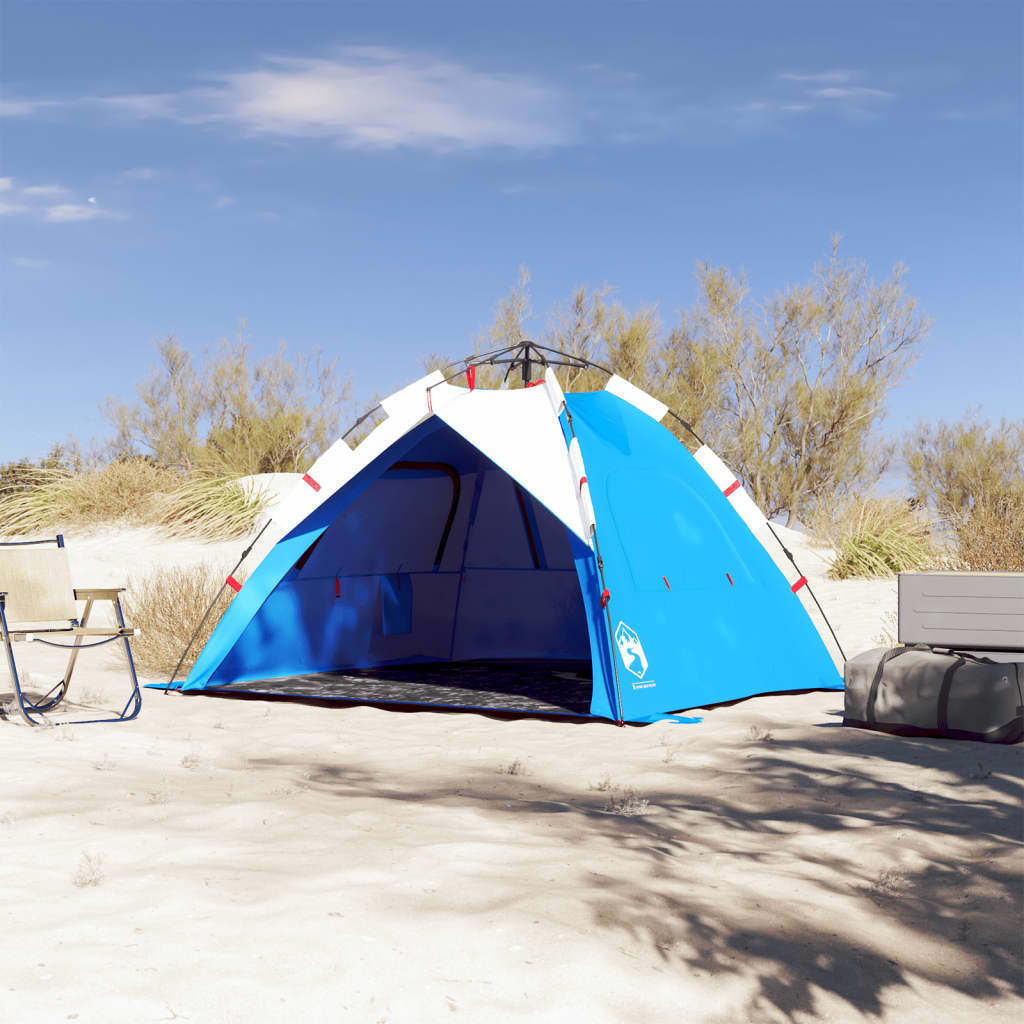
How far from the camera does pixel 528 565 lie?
8.35 meters

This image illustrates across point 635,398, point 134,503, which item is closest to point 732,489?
point 635,398

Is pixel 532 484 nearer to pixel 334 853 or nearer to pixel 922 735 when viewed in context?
pixel 922 735

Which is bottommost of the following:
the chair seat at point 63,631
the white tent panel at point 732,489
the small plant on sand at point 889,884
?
the small plant on sand at point 889,884

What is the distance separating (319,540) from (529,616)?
5.86 ft

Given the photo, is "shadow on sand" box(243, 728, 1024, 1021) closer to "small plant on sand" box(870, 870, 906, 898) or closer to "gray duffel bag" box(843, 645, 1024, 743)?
"small plant on sand" box(870, 870, 906, 898)

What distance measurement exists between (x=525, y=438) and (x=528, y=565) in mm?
2168

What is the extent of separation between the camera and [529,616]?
8.45m

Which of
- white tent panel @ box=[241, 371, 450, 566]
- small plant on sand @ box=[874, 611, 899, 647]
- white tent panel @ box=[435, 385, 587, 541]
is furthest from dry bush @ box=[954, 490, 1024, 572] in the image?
white tent panel @ box=[241, 371, 450, 566]

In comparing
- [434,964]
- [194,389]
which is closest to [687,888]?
[434,964]

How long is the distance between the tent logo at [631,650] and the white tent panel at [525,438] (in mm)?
544

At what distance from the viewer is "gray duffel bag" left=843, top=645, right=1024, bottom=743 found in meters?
4.76

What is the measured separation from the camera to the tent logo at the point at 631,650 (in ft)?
19.2

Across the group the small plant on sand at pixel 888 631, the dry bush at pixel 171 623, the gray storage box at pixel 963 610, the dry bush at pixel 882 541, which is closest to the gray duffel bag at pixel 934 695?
the gray storage box at pixel 963 610

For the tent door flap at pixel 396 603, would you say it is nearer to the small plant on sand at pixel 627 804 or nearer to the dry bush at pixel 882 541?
the small plant on sand at pixel 627 804
